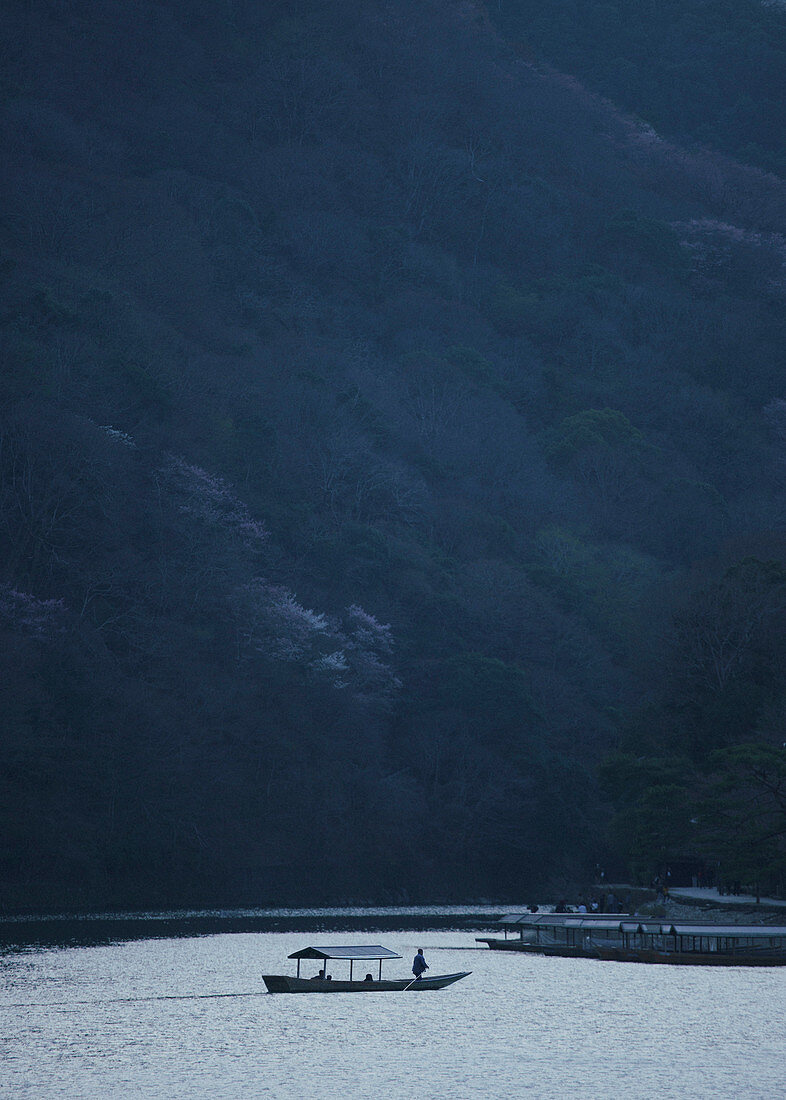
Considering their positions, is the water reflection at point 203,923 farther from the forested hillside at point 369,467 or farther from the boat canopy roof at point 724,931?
the boat canopy roof at point 724,931

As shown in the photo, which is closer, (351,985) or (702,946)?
(351,985)

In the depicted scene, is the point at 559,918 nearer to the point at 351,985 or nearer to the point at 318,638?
the point at 351,985

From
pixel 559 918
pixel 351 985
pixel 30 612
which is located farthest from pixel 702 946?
pixel 30 612

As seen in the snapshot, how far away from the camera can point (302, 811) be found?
213ft

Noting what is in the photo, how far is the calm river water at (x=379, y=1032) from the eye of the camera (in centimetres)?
2344

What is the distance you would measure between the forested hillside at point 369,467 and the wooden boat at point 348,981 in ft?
58.8

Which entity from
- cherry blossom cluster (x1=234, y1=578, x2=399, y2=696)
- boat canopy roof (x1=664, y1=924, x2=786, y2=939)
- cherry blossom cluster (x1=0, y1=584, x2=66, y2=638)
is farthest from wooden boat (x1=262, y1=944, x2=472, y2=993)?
cherry blossom cluster (x1=234, y1=578, x2=399, y2=696)

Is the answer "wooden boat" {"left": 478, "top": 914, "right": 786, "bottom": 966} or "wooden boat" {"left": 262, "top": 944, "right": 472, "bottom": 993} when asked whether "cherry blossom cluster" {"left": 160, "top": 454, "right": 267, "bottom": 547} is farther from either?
"wooden boat" {"left": 262, "top": 944, "right": 472, "bottom": 993}

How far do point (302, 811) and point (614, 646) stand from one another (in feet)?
84.8

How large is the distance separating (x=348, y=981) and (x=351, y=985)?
13 centimetres

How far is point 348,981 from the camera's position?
3381cm

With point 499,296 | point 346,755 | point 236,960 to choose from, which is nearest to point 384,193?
point 499,296

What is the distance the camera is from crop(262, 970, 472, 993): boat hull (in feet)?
108

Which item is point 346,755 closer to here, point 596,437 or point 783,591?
point 783,591
